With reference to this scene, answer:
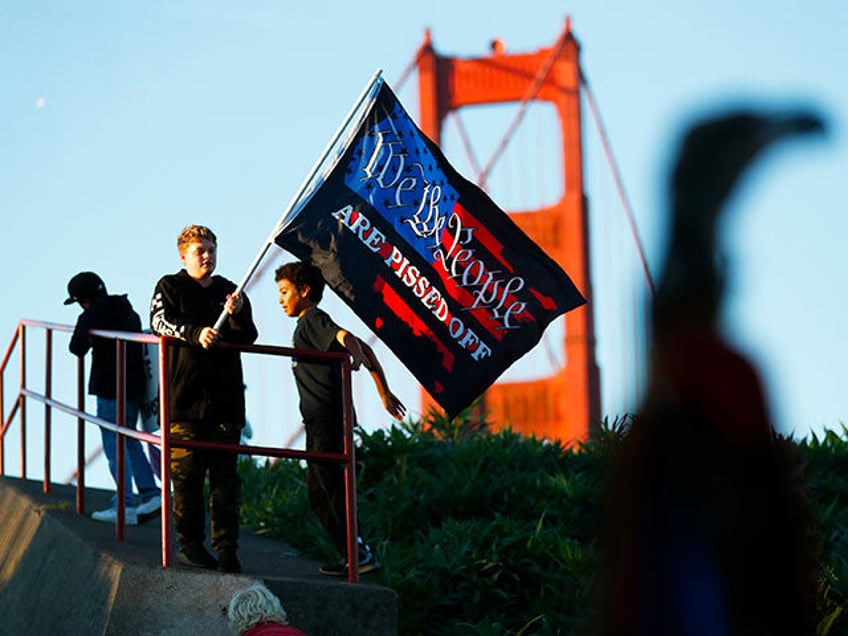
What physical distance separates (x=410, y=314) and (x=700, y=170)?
229 inches

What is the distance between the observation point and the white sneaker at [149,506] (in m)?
8.10

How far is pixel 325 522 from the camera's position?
730 centimetres

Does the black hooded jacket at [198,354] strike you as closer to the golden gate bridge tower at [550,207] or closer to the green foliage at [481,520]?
the green foliage at [481,520]

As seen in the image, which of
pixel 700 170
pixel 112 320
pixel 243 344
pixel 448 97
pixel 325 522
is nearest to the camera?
pixel 700 170

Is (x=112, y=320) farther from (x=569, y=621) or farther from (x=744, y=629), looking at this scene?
(x=744, y=629)

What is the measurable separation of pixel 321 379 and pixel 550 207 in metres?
31.5

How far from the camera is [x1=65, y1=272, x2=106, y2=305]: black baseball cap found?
26.6 ft

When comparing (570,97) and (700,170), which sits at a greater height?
(570,97)

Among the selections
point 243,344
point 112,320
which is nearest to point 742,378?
point 243,344

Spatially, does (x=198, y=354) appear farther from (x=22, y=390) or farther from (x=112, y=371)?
(x=22, y=390)

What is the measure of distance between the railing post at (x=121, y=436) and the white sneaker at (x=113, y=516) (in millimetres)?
490

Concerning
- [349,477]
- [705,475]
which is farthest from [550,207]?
[705,475]

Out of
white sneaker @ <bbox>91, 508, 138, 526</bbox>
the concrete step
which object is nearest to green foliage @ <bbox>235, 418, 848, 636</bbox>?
the concrete step

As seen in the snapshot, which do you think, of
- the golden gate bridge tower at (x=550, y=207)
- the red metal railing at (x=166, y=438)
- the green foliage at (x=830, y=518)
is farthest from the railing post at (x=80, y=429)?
the golden gate bridge tower at (x=550, y=207)
